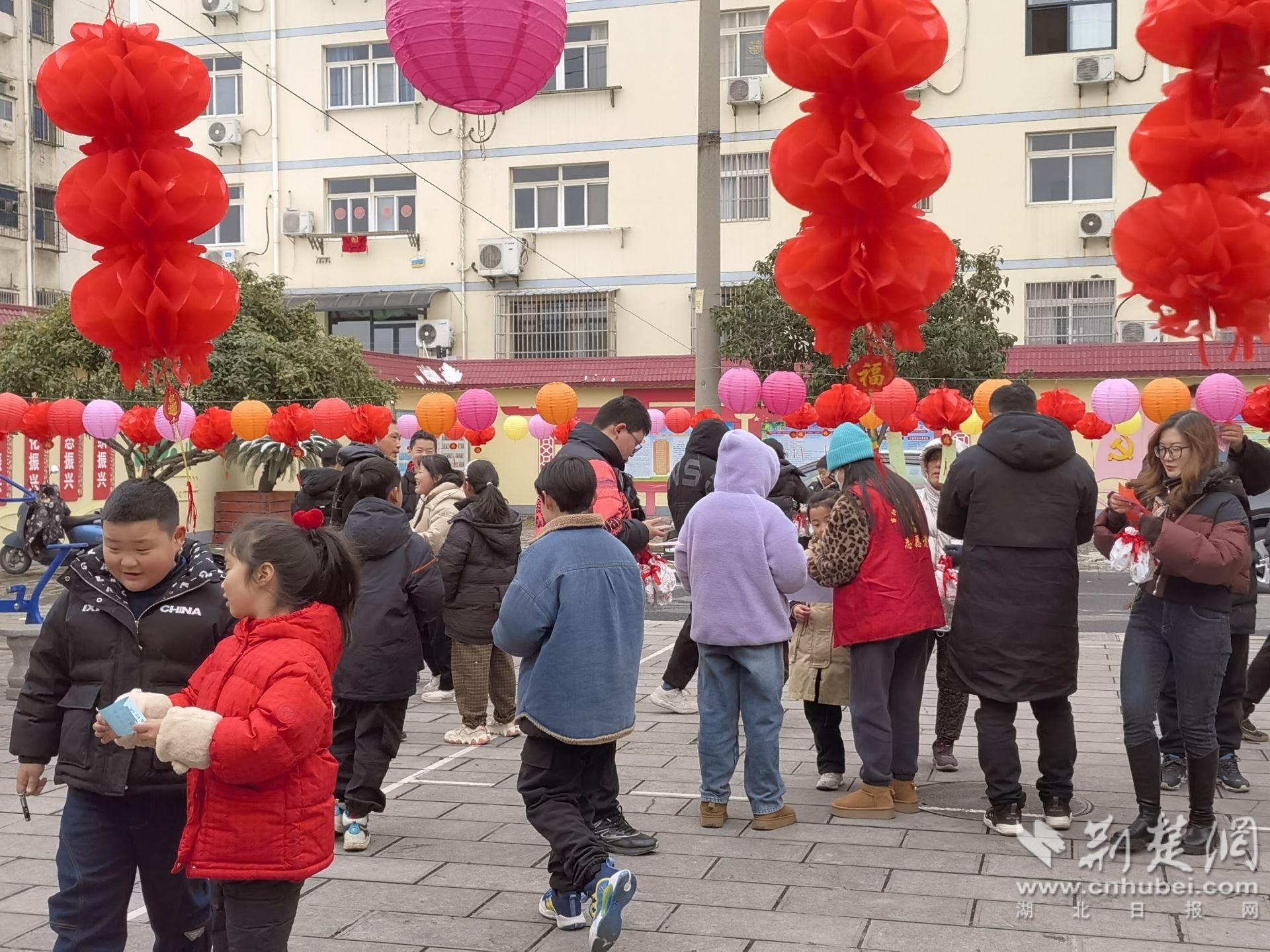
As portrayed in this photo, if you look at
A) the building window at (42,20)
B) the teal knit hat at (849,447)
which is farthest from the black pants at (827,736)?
the building window at (42,20)

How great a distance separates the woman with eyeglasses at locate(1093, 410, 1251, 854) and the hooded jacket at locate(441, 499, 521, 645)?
3.53 m

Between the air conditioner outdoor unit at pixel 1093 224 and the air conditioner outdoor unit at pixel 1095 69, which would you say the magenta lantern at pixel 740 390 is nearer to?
the air conditioner outdoor unit at pixel 1093 224

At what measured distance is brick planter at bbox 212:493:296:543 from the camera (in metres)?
20.0

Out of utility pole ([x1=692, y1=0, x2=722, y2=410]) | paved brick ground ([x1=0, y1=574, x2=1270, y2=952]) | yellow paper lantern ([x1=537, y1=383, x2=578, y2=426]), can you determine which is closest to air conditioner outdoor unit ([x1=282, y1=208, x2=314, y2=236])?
yellow paper lantern ([x1=537, y1=383, x2=578, y2=426])

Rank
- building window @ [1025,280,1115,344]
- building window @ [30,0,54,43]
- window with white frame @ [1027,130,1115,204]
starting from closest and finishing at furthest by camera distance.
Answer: window with white frame @ [1027,130,1115,204] → building window @ [1025,280,1115,344] → building window @ [30,0,54,43]

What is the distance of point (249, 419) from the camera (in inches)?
467

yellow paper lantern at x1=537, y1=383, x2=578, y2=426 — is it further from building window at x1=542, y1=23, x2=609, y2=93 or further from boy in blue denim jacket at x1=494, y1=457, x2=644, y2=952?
building window at x1=542, y1=23, x2=609, y2=93

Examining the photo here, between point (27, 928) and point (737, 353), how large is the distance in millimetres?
16026

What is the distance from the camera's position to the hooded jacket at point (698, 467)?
810 centimetres

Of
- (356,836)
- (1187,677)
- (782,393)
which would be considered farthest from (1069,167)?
(356,836)

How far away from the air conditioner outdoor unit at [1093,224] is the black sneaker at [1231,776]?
62.3 ft

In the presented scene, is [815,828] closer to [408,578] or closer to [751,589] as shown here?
[751,589]

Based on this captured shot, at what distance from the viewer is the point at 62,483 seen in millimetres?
17406

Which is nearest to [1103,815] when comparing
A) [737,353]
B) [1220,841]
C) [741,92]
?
[1220,841]
